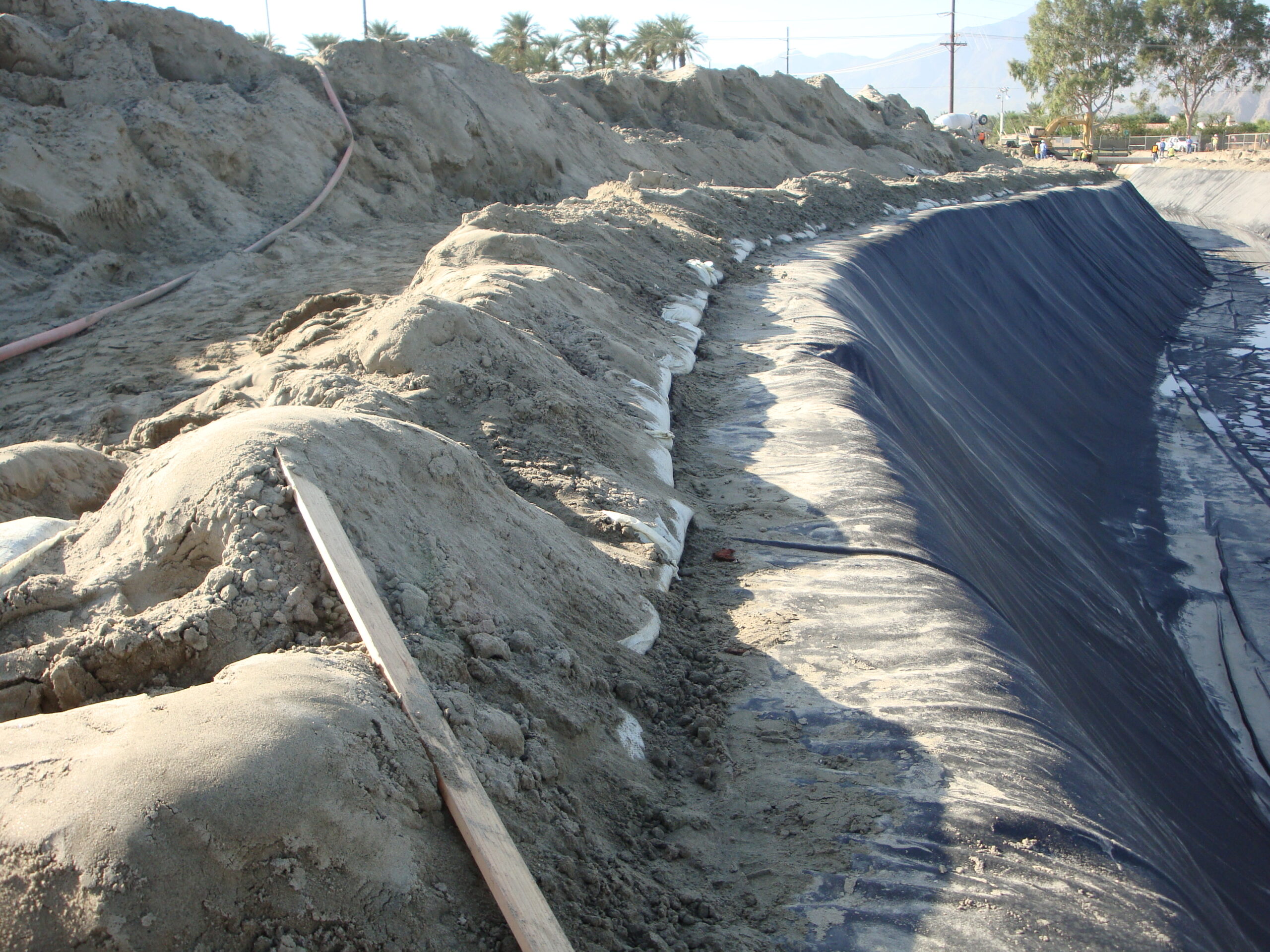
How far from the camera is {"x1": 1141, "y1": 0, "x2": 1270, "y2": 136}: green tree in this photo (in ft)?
154

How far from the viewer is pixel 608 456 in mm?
4137

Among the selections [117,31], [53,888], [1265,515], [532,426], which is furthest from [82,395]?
[1265,515]

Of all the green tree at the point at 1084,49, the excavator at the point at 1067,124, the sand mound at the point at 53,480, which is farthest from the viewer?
the green tree at the point at 1084,49

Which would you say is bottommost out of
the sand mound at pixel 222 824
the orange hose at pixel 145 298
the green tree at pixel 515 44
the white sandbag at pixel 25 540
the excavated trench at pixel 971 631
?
the excavated trench at pixel 971 631

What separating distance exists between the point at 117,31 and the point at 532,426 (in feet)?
28.6

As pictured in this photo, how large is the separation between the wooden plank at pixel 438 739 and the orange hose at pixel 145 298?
4777mm

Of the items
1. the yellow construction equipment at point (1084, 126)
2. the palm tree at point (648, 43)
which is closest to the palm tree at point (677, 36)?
the palm tree at point (648, 43)

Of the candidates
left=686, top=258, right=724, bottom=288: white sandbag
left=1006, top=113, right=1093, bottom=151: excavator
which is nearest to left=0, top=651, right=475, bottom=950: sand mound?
left=686, top=258, right=724, bottom=288: white sandbag

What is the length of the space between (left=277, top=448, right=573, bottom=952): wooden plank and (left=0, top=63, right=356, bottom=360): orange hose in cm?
478

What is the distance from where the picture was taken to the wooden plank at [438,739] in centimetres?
166

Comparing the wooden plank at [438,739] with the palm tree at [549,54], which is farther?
the palm tree at [549,54]

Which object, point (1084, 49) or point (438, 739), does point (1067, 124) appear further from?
point (438, 739)

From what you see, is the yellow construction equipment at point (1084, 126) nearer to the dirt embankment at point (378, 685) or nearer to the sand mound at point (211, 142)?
the sand mound at point (211, 142)

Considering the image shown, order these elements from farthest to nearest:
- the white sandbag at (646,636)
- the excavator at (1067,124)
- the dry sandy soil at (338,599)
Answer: the excavator at (1067,124) < the white sandbag at (646,636) < the dry sandy soil at (338,599)
